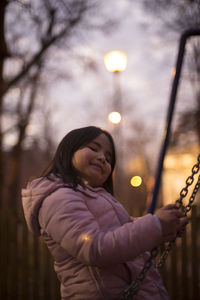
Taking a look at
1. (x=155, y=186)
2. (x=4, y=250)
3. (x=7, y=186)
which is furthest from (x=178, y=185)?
(x=155, y=186)

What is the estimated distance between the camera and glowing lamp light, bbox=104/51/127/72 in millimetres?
5703

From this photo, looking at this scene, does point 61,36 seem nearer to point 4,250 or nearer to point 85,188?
point 4,250

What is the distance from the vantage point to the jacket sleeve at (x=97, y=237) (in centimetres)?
134

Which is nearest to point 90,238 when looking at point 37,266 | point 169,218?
point 169,218

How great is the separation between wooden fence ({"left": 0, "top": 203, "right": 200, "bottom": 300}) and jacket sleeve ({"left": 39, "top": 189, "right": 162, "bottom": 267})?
3112 mm

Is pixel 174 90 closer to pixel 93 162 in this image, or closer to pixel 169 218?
pixel 93 162

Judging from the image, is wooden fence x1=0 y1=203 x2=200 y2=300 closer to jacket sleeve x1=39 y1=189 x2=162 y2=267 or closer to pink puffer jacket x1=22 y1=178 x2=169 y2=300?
pink puffer jacket x1=22 y1=178 x2=169 y2=300

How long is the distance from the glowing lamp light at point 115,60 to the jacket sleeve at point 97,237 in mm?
4663

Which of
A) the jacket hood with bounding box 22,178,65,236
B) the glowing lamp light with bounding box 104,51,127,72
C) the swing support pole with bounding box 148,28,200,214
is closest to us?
the jacket hood with bounding box 22,178,65,236

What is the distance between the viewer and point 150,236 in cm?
135

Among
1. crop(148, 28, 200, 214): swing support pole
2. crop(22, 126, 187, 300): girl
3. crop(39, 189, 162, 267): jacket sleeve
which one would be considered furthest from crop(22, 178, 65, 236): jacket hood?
crop(148, 28, 200, 214): swing support pole

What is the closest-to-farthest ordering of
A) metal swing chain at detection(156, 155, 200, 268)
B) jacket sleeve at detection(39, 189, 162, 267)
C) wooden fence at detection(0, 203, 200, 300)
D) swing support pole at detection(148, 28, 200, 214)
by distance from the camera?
jacket sleeve at detection(39, 189, 162, 267) → metal swing chain at detection(156, 155, 200, 268) → swing support pole at detection(148, 28, 200, 214) → wooden fence at detection(0, 203, 200, 300)

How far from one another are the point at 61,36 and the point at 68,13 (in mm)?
556

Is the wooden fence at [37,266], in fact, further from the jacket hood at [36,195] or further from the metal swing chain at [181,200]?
the jacket hood at [36,195]
